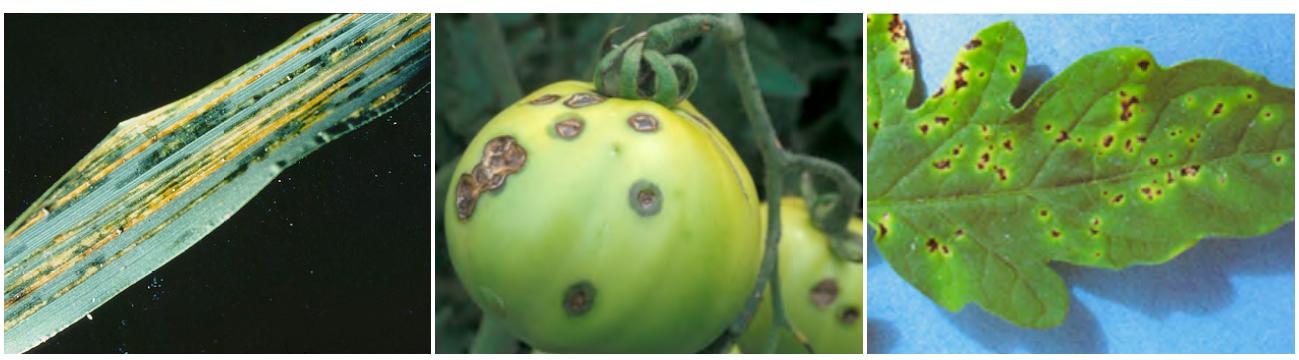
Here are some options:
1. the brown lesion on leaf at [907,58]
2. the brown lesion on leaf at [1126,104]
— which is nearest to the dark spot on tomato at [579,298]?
the brown lesion on leaf at [907,58]

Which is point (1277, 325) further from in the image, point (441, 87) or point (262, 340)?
point (262, 340)

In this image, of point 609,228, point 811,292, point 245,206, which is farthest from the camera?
point 245,206

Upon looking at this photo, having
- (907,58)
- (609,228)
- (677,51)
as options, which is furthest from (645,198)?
(907,58)

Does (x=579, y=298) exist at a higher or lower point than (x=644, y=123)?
lower

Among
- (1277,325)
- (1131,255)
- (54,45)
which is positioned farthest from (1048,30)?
(54,45)

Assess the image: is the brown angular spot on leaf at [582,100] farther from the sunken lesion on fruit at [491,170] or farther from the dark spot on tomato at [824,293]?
the dark spot on tomato at [824,293]

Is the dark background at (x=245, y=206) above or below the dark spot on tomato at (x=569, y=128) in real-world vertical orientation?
below

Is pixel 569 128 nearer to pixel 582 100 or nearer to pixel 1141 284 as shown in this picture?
pixel 582 100
